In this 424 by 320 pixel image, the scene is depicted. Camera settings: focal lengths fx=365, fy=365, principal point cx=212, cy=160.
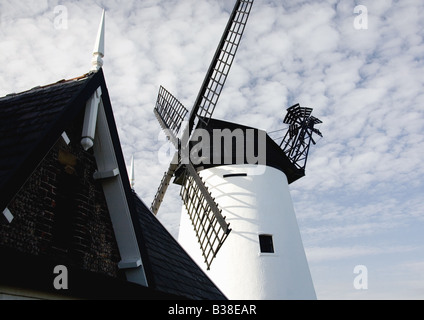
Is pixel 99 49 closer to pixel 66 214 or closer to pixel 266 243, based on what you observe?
pixel 66 214

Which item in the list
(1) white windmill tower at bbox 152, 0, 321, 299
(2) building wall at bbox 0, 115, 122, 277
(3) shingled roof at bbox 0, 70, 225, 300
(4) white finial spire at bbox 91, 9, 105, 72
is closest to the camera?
(3) shingled roof at bbox 0, 70, 225, 300

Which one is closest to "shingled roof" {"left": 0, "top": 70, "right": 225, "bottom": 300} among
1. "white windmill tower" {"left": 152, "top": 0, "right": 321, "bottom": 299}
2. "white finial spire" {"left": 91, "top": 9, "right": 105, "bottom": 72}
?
"white finial spire" {"left": 91, "top": 9, "right": 105, "bottom": 72}

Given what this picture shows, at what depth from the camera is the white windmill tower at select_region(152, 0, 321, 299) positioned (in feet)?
40.0

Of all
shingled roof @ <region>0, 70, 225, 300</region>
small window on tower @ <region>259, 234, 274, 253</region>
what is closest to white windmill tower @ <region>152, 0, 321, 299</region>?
small window on tower @ <region>259, 234, 274, 253</region>

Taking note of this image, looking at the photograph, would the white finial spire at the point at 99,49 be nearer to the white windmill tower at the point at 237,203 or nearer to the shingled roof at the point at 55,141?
the shingled roof at the point at 55,141

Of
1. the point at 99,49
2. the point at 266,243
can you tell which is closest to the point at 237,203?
the point at 266,243

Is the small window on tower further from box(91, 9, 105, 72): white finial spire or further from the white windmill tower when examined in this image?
box(91, 9, 105, 72): white finial spire

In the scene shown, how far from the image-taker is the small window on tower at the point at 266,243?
12.7m

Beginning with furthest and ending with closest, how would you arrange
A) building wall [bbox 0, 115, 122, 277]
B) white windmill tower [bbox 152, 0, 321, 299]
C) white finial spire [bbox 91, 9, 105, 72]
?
white windmill tower [bbox 152, 0, 321, 299], white finial spire [bbox 91, 9, 105, 72], building wall [bbox 0, 115, 122, 277]

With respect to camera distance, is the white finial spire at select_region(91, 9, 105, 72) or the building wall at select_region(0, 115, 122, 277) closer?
the building wall at select_region(0, 115, 122, 277)

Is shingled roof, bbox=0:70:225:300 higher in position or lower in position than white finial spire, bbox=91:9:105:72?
lower
